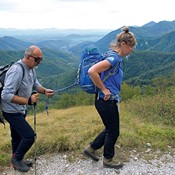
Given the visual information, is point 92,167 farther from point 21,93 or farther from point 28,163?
point 21,93

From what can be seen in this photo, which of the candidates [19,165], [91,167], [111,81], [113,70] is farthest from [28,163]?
[113,70]

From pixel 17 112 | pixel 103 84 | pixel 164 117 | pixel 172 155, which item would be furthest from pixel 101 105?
pixel 164 117

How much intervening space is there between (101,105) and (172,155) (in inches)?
84.2

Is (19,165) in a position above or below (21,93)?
below

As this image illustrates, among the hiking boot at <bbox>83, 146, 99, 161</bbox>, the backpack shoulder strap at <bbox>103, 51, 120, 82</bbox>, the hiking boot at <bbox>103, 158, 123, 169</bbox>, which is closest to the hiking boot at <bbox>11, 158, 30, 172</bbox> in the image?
the hiking boot at <bbox>83, 146, 99, 161</bbox>

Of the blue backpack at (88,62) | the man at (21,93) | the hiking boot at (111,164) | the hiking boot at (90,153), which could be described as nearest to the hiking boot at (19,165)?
the man at (21,93)

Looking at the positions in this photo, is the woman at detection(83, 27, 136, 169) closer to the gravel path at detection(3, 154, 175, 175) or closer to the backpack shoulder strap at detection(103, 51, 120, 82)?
the backpack shoulder strap at detection(103, 51, 120, 82)

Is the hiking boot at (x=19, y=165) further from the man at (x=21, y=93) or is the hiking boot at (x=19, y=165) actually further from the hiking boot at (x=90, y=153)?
the hiking boot at (x=90, y=153)

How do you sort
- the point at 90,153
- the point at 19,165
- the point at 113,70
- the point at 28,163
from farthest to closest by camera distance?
the point at 90,153, the point at 28,163, the point at 19,165, the point at 113,70

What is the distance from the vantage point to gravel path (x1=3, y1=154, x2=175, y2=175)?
185 inches

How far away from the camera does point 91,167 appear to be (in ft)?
16.0

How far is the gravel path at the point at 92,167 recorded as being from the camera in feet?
15.4

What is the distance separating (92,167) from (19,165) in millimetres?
1250

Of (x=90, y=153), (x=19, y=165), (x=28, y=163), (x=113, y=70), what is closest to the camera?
(x=113, y=70)
